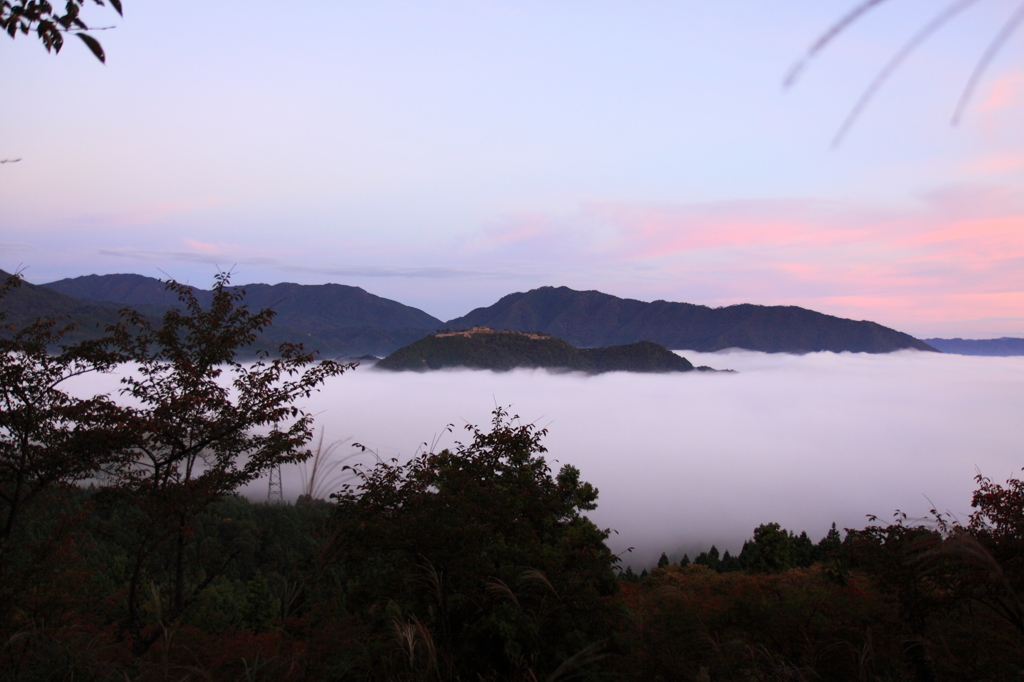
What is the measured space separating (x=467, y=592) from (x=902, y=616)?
7901 mm

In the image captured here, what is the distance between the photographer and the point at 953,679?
5758 mm

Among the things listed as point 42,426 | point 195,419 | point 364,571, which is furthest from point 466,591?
point 42,426

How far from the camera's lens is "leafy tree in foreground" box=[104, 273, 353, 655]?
923 cm

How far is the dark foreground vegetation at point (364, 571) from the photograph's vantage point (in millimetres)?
4855

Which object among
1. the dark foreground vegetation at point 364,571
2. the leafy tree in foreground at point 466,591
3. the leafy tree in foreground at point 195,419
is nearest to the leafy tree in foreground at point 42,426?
the dark foreground vegetation at point 364,571

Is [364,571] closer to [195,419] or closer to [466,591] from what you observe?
[466,591]

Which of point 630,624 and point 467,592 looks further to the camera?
point 630,624

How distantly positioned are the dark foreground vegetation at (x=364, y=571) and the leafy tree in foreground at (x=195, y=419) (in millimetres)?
44

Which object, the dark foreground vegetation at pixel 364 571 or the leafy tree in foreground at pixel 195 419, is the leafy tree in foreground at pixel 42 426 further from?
the leafy tree in foreground at pixel 195 419

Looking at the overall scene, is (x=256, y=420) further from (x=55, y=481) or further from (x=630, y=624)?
(x=630, y=624)

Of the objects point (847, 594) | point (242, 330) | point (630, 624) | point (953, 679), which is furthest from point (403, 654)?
point (847, 594)

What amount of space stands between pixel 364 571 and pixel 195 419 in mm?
4546

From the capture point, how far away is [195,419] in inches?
375

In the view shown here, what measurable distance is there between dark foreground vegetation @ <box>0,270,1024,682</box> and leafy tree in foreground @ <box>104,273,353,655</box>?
0.14 feet
